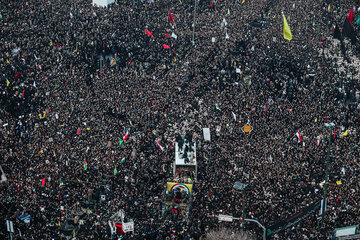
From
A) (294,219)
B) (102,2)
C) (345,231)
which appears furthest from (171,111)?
(102,2)

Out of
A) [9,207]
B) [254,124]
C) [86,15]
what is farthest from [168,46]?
[9,207]

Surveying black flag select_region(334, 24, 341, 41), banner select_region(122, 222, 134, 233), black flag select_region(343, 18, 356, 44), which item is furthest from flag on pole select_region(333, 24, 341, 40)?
banner select_region(122, 222, 134, 233)

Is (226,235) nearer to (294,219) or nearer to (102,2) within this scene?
(294,219)

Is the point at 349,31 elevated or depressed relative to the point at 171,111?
elevated

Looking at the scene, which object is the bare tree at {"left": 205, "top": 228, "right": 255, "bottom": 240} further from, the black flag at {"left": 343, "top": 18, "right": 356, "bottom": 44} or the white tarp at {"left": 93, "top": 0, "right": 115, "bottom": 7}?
the white tarp at {"left": 93, "top": 0, "right": 115, "bottom": 7}

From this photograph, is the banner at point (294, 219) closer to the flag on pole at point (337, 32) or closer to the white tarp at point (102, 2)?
the flag on pole at point (337, 32)

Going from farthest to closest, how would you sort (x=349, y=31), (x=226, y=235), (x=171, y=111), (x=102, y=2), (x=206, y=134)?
(x=102, y=2) < (x=349, y=31) < (x=171, y=111) < (x=206, y=134) < (x=226, y=235)

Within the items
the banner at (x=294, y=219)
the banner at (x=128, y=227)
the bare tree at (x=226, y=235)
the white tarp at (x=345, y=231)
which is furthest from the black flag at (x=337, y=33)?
the banner at (x=128, y=227)

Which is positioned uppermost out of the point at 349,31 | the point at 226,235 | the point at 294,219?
the point at 349,31
